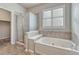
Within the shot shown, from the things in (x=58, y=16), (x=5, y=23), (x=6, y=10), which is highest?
(x=6, y=10)

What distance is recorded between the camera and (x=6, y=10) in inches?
55.2

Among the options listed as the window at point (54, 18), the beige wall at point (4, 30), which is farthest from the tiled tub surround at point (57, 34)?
the beige wall at point (4, 30)

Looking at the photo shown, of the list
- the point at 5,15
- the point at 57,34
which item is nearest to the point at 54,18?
the point at 57,34

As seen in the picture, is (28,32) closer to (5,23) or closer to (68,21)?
(5,23)

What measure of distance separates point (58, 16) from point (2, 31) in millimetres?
1025

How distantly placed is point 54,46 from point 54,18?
49 cm

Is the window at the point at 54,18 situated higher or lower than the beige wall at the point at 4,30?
higher

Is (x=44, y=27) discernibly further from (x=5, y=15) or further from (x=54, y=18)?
(x=5, y=15)

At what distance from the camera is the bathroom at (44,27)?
1395 mm

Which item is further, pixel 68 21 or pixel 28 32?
pixel 28 32

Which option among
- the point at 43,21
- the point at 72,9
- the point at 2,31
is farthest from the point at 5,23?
the point at 72,9

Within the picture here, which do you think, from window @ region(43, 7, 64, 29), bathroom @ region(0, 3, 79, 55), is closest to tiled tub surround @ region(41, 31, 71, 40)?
bathroom @ region(0, 3, 79, 55)

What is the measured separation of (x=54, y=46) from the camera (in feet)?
4.57

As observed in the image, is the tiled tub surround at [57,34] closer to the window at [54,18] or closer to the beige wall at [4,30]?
the window at [54,18]
